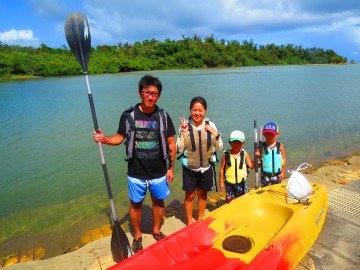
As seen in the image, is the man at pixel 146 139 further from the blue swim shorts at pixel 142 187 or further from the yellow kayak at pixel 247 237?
the yellow kayak at pixel 247 237

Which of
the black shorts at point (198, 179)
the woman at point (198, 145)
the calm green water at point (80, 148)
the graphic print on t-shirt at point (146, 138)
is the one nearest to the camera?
the graphic print on t-shirt at point (146, 138)

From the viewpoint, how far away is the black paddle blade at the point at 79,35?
316 centimetres

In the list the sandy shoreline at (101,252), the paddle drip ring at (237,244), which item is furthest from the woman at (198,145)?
the sandy shoreline at (101,252)

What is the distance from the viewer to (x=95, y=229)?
4562mm

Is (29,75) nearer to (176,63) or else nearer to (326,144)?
(176,63)

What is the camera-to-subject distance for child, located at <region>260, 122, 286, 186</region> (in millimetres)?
3775

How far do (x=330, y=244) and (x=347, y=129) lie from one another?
8661 millimetres

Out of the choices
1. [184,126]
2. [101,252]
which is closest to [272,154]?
[184,126]

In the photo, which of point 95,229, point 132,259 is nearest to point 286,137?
point 95,229

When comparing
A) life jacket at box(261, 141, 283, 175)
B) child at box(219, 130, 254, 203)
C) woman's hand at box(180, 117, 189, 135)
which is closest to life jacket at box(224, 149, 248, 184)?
child at box(219, 130, 254, 203)

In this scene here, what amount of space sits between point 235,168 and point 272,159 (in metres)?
0.55

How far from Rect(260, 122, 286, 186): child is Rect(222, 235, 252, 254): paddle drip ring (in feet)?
3.73

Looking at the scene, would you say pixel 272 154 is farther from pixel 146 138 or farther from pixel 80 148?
pixel 80 148

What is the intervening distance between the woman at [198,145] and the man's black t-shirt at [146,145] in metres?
0.27
